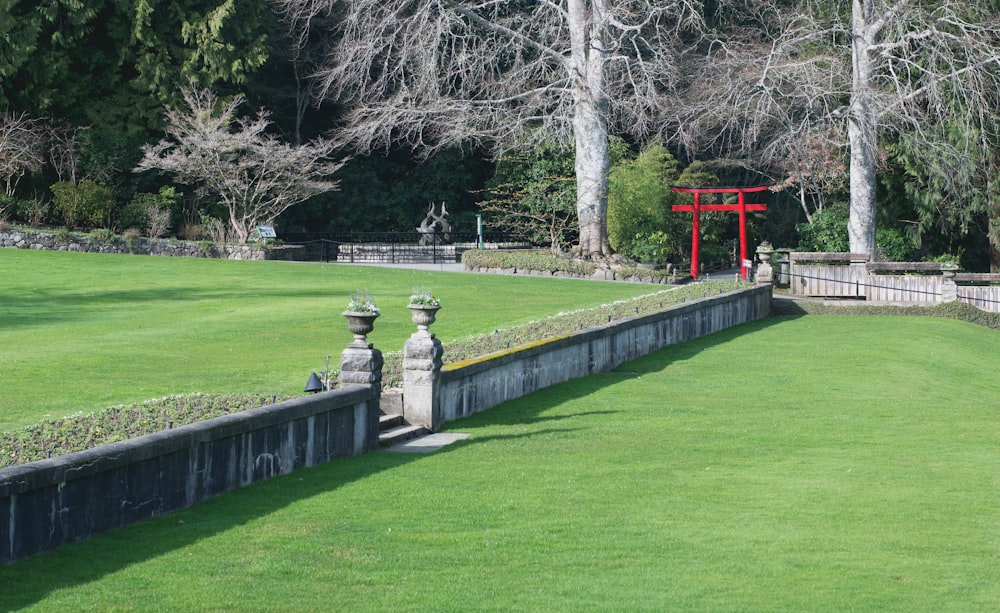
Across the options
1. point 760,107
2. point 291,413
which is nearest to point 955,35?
point 760,107

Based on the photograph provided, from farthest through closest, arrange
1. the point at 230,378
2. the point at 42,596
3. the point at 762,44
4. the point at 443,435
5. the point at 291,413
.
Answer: the point at 762,44 → the point at 230,378 → the point at 443,435 → the point at 291,413 → the point at 42,596

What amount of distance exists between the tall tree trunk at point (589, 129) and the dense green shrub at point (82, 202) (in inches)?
660

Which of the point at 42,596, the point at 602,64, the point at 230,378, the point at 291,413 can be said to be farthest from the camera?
the point at 602,64

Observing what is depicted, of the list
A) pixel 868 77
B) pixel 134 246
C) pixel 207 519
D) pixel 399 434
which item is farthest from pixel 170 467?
pixel 134 246

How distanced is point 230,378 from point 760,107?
81.0 ft

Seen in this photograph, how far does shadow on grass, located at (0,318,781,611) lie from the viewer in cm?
888

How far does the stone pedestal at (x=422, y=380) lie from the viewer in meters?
16.0

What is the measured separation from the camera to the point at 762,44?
4647cm

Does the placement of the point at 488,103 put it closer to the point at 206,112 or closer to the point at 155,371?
the point at 206,112

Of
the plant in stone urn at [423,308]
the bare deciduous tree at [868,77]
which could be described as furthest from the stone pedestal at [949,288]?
the plant in stone urn at [423,308]

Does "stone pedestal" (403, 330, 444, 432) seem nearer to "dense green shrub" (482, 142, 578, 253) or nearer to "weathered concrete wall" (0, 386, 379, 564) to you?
"weathered concrete wall" (0, 386, 379, 564)

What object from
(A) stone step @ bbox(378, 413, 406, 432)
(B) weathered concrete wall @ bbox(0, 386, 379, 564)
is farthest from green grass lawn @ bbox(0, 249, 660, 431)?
(B) weathered concrete wall @ bbox(0, 386, 379, 564)

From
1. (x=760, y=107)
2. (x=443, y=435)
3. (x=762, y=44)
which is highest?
(x=762, y=44)

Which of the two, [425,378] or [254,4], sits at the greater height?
[254,4]
